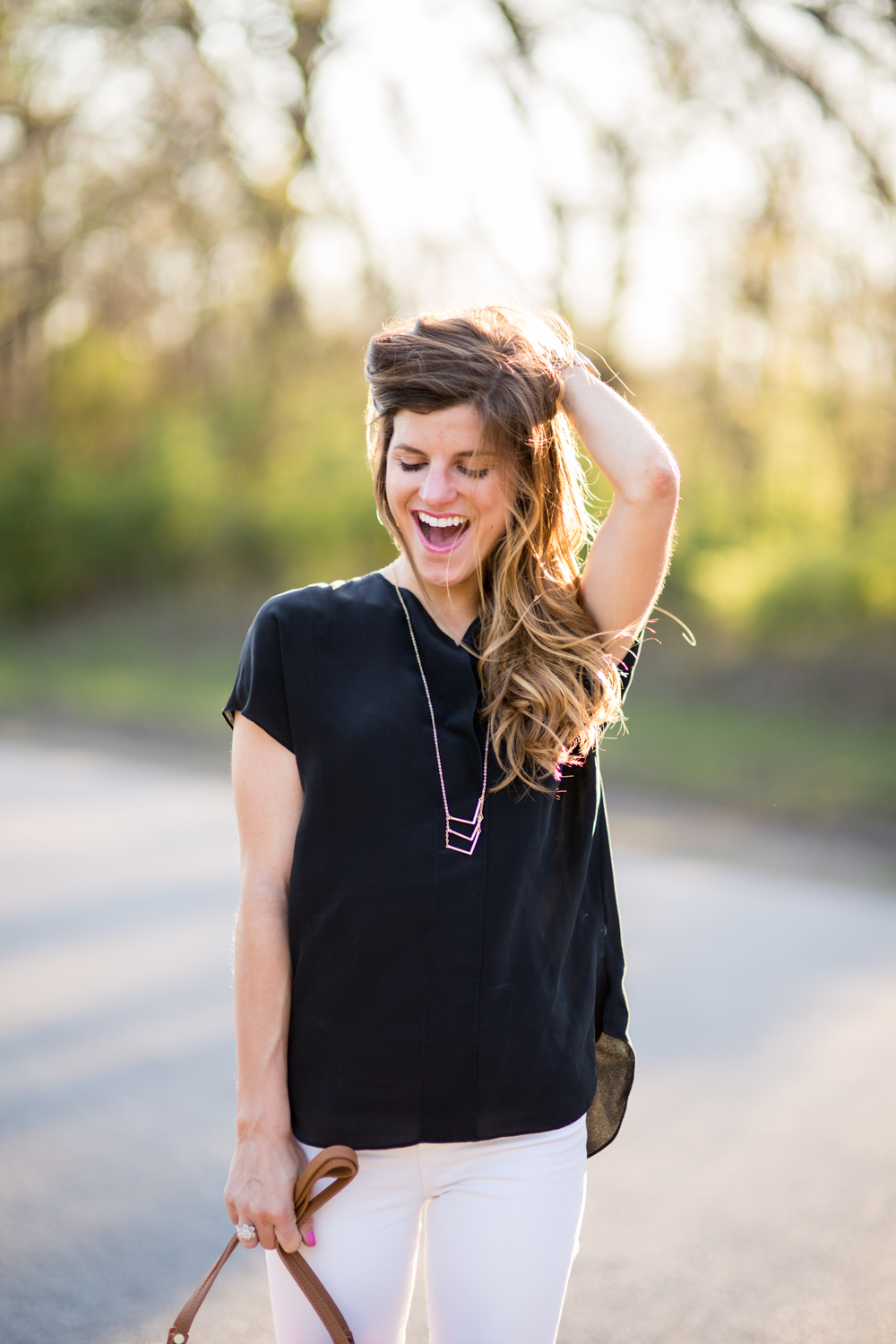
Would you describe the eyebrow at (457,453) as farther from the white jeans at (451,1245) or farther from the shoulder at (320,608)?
the white jeans at (451,1245)

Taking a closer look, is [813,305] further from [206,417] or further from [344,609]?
[344,609]

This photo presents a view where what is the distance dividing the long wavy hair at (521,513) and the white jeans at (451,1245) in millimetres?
519

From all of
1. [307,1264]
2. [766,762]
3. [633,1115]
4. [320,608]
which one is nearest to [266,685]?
[320,608]

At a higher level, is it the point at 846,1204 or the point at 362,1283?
the point at 362,1283

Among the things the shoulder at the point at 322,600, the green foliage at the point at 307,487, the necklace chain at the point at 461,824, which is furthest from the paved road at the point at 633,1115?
the green foliage at the point at 307,487

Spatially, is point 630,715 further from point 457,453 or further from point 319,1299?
point 319,1299

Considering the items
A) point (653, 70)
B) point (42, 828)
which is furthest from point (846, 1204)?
point (653, 70)

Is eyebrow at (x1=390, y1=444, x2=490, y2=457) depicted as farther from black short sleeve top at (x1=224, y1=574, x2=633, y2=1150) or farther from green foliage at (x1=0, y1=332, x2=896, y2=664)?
green foliage at (x1=0, y1=332, x2=896, y2=664)

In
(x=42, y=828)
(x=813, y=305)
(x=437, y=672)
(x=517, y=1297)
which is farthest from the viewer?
(x=813, y=305)

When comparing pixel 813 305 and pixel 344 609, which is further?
pixel 813 305

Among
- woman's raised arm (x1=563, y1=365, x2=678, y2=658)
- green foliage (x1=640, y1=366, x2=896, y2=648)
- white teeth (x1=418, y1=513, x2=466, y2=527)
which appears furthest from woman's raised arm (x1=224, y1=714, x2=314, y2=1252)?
green foliage (x1=640, y1=366, x2=896, y2=648)

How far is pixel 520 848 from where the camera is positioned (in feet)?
5.33

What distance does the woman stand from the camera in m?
1.58

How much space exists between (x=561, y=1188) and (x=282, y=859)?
0.59 metres
